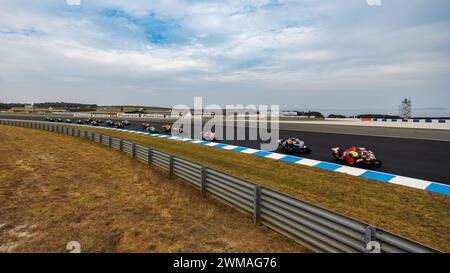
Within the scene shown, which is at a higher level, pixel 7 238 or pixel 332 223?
pixel 332 223

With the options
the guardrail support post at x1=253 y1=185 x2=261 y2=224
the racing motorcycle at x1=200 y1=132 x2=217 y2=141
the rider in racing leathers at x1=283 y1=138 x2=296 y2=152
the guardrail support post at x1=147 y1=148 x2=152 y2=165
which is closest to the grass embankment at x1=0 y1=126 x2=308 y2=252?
the guardrail support post at x1=253 y1=185 x2=261 y2=224

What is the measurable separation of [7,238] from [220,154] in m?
9.96

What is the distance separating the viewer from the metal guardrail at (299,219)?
356 cm

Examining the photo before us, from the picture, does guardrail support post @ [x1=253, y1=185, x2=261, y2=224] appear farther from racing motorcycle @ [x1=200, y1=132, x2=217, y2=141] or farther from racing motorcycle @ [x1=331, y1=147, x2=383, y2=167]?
racing motorcycle @ [x1=200, y1=132, x2=217, y2=141]

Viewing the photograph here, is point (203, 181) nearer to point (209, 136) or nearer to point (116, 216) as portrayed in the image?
point (116, 216)

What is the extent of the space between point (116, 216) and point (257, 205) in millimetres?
3596

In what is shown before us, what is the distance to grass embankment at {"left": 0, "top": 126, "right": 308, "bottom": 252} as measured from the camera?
4789mm

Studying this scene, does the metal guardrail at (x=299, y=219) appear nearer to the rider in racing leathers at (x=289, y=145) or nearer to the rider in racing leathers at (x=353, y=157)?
the rider in racing leathers at (x=353, y=157)

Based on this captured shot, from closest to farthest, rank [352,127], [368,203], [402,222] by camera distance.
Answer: [402,222] < [368,203] < [352,127]

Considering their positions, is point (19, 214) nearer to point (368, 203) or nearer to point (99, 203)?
point (99, 203)

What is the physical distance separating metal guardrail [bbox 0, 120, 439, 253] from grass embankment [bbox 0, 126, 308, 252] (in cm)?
25

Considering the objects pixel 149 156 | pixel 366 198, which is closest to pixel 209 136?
pixel 149 156

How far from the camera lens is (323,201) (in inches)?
266
